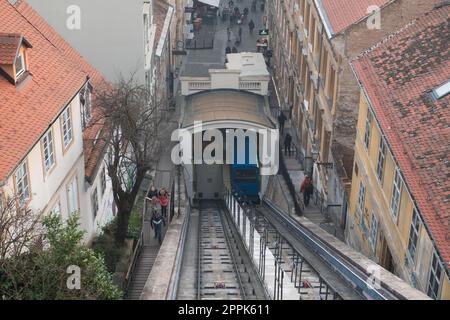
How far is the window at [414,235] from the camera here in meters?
17.9

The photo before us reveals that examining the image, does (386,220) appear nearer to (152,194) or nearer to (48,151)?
(48,151)

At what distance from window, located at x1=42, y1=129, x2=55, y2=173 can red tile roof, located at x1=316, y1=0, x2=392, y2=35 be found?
13962 mm

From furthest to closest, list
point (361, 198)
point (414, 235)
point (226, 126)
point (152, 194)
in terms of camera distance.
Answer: point (226, 126), point (152, 194), point (361, 198), point (414, 235)

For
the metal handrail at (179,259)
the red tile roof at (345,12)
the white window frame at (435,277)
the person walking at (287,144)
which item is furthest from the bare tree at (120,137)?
the person walking at (287,144)

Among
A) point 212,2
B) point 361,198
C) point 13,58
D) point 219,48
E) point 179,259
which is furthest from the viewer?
point 212,2

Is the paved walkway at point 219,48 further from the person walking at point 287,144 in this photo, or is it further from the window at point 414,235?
the window at point 414,235

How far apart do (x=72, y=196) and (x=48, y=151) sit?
122 inches

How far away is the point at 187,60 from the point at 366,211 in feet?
114

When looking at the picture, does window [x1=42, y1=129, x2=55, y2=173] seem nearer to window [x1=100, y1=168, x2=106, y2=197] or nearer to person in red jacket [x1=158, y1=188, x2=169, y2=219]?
window [x1=100, y1=168, x2=106, y2=197]

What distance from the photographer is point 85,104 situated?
2627cm

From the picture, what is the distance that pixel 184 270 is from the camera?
20.8 meters

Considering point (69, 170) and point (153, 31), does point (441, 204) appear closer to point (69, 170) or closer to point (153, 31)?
point (69, 170)

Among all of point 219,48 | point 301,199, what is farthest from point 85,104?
point 219,48

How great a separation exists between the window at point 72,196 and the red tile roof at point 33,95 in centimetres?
257
